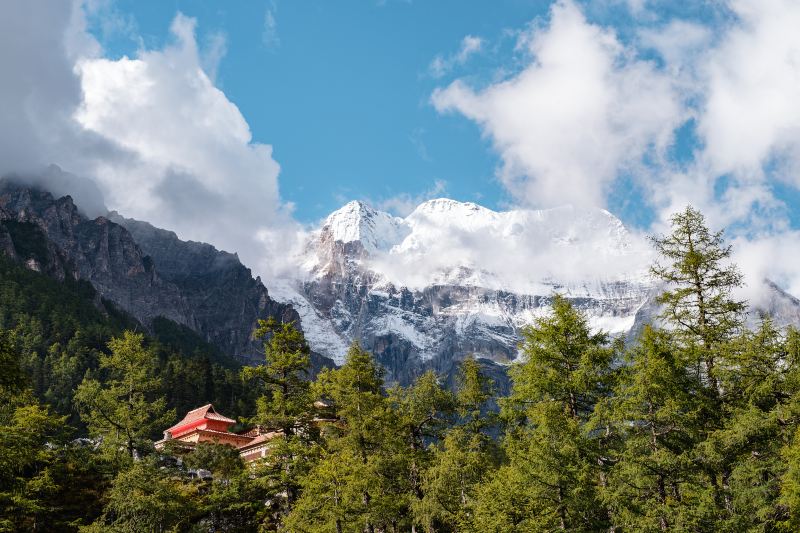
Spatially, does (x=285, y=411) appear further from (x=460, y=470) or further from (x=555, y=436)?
(x=555, y=436)

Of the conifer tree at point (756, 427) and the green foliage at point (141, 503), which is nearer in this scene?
the conifer tree at point (756, 427)

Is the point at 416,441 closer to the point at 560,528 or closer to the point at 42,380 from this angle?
the point at 560,528

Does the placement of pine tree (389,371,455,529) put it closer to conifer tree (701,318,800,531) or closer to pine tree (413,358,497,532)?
pine tree (413,358,497,532)

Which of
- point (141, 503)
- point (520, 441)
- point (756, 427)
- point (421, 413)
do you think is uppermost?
point (421, 413)

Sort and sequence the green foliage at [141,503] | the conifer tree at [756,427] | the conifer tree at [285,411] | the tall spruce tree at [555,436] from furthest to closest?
1. the conifer tree at [285,411]
2. the green foliage at [141,503]
3. the tall spruce tree at [555,436]
4. the conifer tree at [756,427]

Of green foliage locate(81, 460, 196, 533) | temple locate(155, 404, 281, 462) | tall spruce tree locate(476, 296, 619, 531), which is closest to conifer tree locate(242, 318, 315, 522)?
green foliage locate(81, 460, 196, 533)

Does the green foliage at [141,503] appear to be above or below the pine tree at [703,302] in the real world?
below

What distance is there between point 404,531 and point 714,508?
60.2ft

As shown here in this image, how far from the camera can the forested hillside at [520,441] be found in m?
23.9

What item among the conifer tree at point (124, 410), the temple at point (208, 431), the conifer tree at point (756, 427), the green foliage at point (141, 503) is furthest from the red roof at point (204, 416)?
the conifer tree at point (756, 427)

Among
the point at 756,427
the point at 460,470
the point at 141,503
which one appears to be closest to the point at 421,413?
the point at 460,470

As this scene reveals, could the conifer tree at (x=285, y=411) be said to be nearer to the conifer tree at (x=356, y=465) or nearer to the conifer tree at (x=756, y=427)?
the conifer tree at (x=356, y=465)

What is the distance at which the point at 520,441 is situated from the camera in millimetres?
28500

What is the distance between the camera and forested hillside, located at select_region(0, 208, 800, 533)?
23859mm
